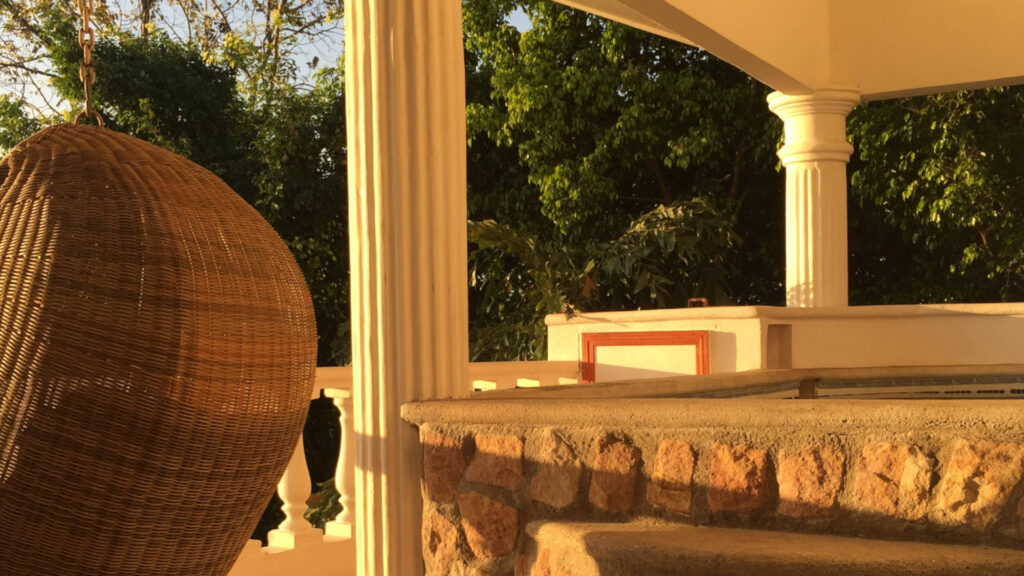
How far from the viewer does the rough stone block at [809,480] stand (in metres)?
1.79

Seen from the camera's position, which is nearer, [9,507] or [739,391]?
[9,507]

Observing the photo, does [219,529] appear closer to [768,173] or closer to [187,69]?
[768,173]

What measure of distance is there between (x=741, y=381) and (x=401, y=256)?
1.44 metres

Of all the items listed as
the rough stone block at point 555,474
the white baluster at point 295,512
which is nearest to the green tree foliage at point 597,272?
the white baluster at point 295,512

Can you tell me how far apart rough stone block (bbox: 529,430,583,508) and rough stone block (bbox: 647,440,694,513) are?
15 cm

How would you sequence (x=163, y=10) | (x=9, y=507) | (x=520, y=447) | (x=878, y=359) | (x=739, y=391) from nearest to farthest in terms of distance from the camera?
Result: 1. (x=9, y=507)
2. (x=520, y=447)
3. (x=739, y=391)
4. (x=878, y=359)
5. (x=163, y=10)

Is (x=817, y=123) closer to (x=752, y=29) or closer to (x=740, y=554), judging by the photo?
(x=752, y=29)

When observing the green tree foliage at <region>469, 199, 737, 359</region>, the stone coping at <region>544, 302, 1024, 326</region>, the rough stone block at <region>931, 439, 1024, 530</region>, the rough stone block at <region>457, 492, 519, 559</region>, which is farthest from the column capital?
the rough stone block at <region>931, 439, 1024, 530</region>

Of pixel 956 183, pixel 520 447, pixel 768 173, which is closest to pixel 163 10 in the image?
pixel 768 173

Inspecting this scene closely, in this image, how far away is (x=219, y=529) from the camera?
2.00 meters

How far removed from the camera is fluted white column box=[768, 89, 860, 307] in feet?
20.9

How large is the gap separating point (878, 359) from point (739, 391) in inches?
106

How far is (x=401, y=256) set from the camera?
2.47 m

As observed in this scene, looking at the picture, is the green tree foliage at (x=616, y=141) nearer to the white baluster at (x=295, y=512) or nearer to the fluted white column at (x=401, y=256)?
the white baluster at (x=295, y=512)
